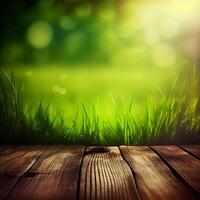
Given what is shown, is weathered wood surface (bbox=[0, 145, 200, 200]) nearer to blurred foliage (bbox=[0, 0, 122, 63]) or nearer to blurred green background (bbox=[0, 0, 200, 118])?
blurred green background (bbox=[0, 0, 200, 118])

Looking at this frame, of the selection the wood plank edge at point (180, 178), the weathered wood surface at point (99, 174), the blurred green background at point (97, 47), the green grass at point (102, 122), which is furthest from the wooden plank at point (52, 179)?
the blurred green background at point (97, 47)

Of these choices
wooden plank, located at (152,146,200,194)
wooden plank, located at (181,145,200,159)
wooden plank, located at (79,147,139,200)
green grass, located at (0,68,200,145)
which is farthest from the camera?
green grass, located at (0,68,200,145)

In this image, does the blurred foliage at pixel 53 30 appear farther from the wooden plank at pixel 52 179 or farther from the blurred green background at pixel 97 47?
the wooden plank at pixel 52 179

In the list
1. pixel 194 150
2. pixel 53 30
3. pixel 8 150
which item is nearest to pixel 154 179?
pixel 194 150

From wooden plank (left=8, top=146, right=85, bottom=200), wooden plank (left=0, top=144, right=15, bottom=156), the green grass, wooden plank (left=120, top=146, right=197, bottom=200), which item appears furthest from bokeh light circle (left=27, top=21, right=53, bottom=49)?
wooden plank (left=120, top=146, right=197, bottom=200)

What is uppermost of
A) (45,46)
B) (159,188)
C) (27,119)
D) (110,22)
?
(110,22)

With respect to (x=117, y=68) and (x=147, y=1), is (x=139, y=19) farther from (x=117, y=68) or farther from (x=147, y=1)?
(x=117, y=68)

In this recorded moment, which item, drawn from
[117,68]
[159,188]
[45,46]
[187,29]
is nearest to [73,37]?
Result: [45,46]
